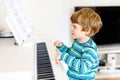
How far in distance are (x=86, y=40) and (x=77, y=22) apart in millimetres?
121

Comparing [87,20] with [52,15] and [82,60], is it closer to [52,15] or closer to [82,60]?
[82,60]

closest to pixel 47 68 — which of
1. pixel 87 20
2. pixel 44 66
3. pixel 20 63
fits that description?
pixel 44 66

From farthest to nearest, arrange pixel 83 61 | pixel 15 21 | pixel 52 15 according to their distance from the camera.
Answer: pixel 52 15 → pixel 15 21 → pixel 83 61

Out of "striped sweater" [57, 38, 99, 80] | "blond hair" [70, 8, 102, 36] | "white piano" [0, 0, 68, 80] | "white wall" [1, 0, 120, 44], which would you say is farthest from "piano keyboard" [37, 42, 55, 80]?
"white wall" [1, 0, 120, 44]

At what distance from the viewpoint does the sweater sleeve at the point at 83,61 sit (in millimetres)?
1086

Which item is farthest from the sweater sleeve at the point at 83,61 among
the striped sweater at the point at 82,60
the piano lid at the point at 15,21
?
the piano lid at the point at 15,21

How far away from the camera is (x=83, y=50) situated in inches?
44.6

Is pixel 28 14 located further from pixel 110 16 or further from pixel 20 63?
pixel 20 63

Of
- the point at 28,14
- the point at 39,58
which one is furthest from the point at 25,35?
the point at 28,14

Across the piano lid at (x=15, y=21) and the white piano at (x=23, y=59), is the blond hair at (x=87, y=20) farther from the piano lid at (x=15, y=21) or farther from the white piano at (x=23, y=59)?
the piano lid at (x=15, y=21)

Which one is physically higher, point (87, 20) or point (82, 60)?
point (87, 20)

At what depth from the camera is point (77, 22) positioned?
1.13 m

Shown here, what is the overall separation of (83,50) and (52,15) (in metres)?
1.59

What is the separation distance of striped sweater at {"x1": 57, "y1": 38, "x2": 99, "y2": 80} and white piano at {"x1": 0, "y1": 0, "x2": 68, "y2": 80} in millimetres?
72
